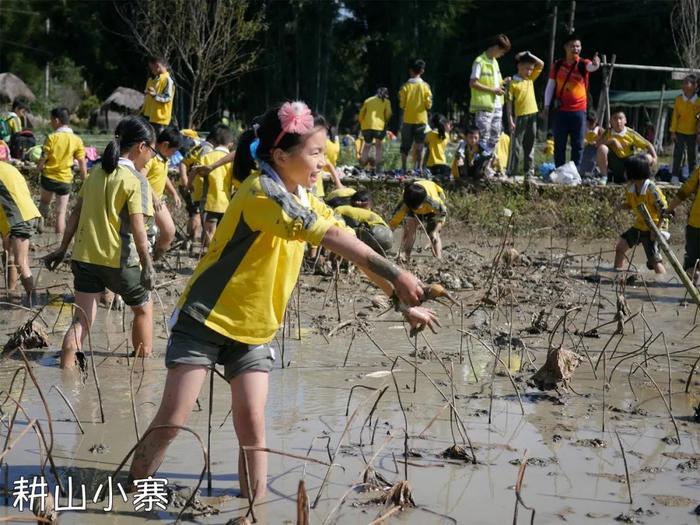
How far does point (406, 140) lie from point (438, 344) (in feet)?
30.7

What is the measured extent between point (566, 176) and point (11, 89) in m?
30.6

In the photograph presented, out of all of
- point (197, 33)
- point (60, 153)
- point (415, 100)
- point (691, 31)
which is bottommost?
point (60, 153)

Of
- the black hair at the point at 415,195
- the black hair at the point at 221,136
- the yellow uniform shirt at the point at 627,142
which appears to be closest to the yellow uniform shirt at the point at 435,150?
the yellow uniform shirt at the point at 627,142

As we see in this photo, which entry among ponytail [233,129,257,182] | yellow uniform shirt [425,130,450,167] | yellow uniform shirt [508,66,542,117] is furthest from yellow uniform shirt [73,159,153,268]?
yellow uniform shirt [425,130,450,167]

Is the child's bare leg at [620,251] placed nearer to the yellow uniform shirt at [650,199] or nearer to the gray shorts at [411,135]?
the yellow uniform shirt at [650,199]

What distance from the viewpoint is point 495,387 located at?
6316 millimetres

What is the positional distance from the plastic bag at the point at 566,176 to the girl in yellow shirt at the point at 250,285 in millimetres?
11154

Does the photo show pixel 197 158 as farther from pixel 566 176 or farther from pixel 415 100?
pixel 566 176

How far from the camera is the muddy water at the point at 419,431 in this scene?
4.45 m

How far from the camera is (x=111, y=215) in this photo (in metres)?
6.40

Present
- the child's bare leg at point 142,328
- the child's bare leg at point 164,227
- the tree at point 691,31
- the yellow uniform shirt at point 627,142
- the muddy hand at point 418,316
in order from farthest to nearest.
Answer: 1. the tree at point 691,31
2. the yellow uniform shirt at point 627,142
3. the child's bare leg at point 164,227
4. the child's bare leg at point 142,328
5. the muddy hand at point 418,316

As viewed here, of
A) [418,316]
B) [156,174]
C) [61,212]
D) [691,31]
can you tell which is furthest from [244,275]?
[691,31]

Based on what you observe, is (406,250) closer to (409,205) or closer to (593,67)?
(409,205)

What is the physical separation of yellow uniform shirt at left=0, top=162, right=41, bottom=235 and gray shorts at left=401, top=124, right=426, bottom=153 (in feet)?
29.1
